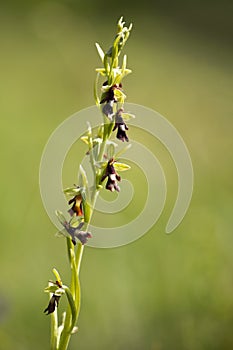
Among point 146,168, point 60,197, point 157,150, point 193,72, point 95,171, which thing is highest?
point 193,72

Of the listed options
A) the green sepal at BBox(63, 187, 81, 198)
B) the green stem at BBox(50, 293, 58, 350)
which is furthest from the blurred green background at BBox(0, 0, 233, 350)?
the green sepal at BBox(63, 187, 81, 198)

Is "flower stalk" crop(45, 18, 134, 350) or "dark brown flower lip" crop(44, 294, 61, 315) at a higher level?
"flower stalk" crop(45, 18, 134, 350)

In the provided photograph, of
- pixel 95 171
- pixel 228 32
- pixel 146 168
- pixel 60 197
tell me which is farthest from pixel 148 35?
pixel 95 171

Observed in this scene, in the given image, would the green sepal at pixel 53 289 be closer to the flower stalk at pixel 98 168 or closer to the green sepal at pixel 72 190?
the flower stalk at pixel 98 168

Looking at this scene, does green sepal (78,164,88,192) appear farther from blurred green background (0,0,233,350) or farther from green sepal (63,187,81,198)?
blurred green background (0,0,233,350)

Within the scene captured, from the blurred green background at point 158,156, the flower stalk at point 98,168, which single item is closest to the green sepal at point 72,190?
the flower stalk at point 98,168

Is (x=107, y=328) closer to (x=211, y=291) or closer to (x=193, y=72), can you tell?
(x=211, y=291)

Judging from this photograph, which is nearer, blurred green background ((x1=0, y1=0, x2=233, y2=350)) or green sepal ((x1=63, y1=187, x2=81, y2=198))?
green sepal ((x1=63, y1=187, x2=81, y2=198))

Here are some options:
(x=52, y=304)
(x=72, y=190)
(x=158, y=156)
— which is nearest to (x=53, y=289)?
(x=52, y=304)

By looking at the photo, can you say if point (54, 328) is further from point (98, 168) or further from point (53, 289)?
point (98, 168)
